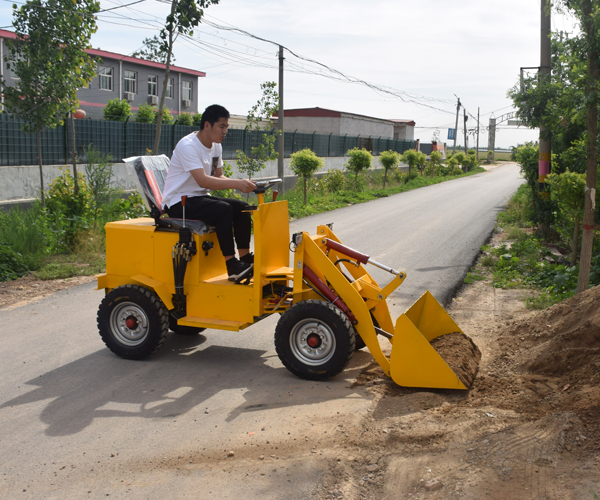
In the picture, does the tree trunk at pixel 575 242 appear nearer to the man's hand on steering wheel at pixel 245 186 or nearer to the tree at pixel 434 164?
the man's hand on steering wheel at pixel 245 186

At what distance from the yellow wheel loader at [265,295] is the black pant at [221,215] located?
10 centimetres

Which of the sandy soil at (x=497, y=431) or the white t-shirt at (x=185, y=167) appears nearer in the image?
the sandy soil at (x=497, y=431)

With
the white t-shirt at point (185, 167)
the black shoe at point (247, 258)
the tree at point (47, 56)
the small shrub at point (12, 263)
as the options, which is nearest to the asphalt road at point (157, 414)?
the black shoe at point (247, 258)

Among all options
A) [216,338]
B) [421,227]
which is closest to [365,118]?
[421,227]

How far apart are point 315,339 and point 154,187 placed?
2.44 m

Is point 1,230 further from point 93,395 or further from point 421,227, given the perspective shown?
point 421,227

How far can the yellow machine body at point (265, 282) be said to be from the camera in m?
5.04

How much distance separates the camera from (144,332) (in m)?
5.62

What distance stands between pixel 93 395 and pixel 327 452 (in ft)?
7.06

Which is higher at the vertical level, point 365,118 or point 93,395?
point 365,118

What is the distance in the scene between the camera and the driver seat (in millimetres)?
5582

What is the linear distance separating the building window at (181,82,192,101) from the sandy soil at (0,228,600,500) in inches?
1705

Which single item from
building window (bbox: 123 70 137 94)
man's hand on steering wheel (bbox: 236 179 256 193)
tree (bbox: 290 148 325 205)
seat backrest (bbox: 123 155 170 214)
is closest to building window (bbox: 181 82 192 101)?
building window (bbox: 123 70 137 94)

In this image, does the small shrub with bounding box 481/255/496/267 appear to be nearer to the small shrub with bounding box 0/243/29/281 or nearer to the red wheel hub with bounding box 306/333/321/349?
the red wheel hub with bounding box 306/333/321/349
